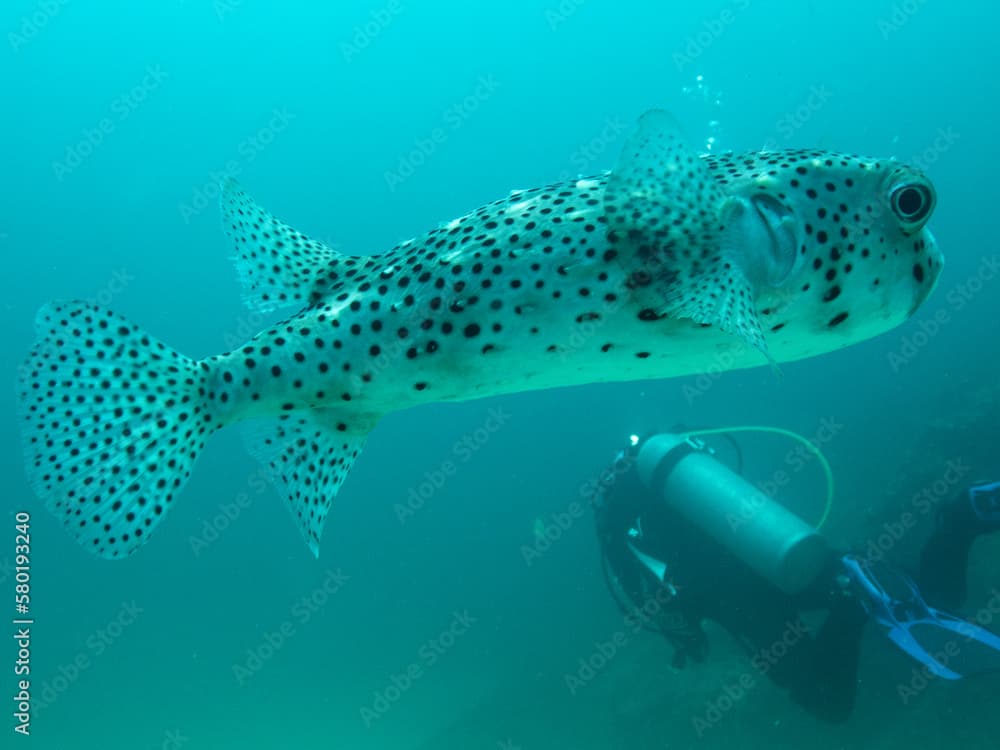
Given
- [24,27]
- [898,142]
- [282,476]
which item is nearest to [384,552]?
[282,476]

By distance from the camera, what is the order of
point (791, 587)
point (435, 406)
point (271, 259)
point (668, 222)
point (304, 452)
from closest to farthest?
1. point (668, 222)
2. point (304, 452)
3. point (271, 259)
4. point (791, 587)
5. point (435, 406)

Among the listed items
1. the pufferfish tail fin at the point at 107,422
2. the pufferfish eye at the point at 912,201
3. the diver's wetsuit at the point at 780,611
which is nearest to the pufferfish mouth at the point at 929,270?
the pufferfish eye at the point at 912,201

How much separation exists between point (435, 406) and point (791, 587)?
42021 millimetres

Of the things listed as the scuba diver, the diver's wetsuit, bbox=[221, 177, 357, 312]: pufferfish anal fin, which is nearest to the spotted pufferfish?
bbox=[221, 177, 357, 312]: pufferfish anal fin

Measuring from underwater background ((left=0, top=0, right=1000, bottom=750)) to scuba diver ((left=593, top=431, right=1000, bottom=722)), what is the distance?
4.16ft

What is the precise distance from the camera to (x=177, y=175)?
51.5m

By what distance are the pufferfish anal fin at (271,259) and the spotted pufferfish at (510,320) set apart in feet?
0.44

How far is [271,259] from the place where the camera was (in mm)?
3561

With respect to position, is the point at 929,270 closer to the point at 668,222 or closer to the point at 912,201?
the point at 912,201

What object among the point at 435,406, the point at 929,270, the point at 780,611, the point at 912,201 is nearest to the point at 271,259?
the point at 912,201

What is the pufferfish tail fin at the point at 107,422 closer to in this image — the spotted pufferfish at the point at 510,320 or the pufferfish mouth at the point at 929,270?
the spotted pufferfish at the point at 510,320

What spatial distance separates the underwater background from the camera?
1659 centimetres

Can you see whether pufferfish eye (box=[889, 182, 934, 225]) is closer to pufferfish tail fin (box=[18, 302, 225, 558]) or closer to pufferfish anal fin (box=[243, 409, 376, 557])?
pufferfish anal fin (box=[243, 409, 376, 557])

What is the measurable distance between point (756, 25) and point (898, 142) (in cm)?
2470
